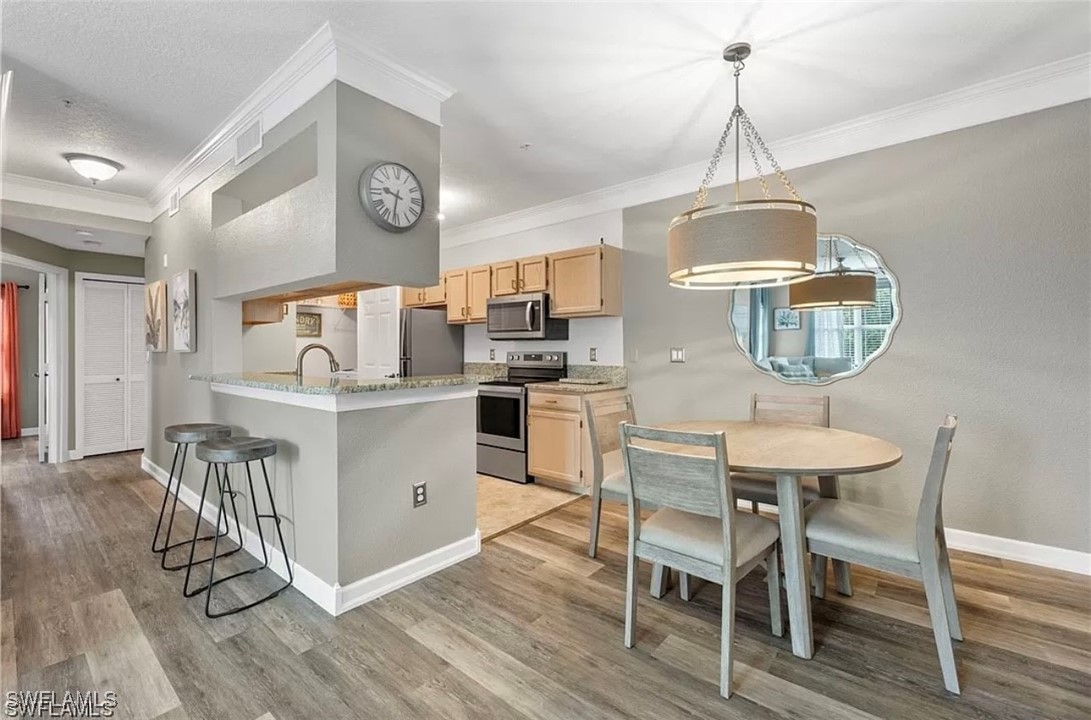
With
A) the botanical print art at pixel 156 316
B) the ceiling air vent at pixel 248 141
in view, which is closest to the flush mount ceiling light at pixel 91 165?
the botanical print art at pixel 156 316

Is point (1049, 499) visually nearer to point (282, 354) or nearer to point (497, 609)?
point (497, 609)

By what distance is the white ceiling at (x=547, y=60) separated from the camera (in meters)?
2.05

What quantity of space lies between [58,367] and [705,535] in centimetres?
658

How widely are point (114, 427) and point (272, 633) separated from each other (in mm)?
5158

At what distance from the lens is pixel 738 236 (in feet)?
6.33

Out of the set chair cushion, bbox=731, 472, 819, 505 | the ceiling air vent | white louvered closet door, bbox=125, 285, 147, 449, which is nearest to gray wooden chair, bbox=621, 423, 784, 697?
chair cushion, bbox=731, 472, 819, 505

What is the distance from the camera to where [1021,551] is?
2670 mm

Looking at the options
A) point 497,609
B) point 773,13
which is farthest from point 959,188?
point 497,609

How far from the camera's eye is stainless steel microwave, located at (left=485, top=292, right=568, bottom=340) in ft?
14.5

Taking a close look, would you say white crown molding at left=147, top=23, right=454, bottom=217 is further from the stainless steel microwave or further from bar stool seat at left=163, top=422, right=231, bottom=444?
the stainless steel microwave

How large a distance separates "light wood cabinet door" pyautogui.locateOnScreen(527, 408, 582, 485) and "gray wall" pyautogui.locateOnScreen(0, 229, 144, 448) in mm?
4944

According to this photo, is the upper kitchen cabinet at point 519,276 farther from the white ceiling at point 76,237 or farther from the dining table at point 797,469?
the white ceiling at point 76,237

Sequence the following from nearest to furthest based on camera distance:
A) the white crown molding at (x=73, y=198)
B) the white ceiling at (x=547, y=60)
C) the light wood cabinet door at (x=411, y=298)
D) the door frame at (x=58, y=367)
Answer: the white ceiling at (x=547, y=60)
the white crown molding at (x=73, y=198)
the door frame at (x=58, y=367)
the light wood cabinet door at (x=411, y=298)

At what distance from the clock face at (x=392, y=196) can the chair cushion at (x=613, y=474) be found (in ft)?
5.48
